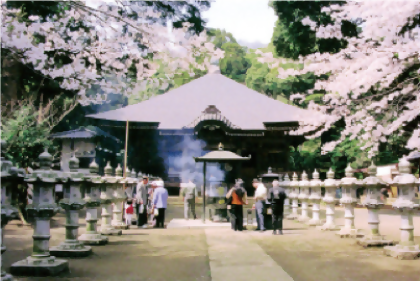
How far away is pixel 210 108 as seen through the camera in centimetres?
1956

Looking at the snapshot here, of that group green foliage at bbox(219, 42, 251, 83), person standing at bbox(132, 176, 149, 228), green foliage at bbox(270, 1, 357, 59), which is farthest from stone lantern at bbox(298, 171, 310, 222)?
person standing at bbox(132, 176, 149, 228)

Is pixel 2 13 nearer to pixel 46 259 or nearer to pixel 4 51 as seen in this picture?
pixel 4 51

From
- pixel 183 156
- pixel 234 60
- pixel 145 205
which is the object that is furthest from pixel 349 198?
pixel 183 156

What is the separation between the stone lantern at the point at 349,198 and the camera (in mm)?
8824

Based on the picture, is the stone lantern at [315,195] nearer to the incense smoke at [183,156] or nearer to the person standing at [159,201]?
the person standing at [159,201]

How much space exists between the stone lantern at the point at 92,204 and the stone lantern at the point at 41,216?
1.65 metres

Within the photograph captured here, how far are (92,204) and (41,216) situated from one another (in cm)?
230

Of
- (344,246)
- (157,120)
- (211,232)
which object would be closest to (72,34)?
(211,232)

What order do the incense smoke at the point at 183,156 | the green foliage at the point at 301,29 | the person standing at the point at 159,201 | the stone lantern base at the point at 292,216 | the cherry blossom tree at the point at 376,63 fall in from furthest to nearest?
the incense smoke at the point at 183,156 → the stone lantern base at the point at 292,216 → the person standing at the point at 159,201 → the green foliage at the point at 301,29 → the cherry blossom tree at the point at 376,63

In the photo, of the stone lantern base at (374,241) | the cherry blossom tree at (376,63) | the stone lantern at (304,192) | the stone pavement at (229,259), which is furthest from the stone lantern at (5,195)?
the stone lantern at (304,192)

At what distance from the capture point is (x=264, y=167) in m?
20.8

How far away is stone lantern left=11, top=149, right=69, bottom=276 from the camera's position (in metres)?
5.41

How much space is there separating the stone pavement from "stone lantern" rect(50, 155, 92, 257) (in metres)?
0.31

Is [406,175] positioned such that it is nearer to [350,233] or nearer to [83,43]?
[350,233]
